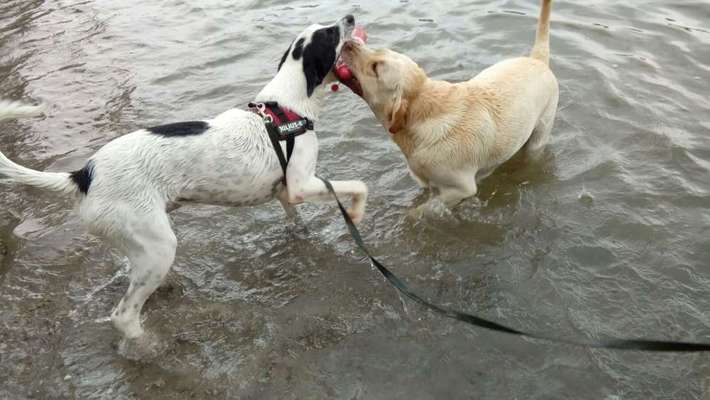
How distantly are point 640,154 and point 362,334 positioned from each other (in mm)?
3488

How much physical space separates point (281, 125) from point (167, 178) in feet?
2.86

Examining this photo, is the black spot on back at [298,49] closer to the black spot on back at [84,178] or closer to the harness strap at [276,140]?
the harness strap at [276,140]

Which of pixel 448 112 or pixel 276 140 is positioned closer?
pixel 276 140

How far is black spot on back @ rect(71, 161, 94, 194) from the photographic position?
10.5 ft

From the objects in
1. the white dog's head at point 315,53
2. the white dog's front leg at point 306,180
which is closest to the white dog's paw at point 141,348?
the white dog's front leg at point 306,180

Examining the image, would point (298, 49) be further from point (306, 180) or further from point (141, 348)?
point (141, 348)

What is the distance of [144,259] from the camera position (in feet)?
10.8

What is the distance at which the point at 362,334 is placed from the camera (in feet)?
11.9

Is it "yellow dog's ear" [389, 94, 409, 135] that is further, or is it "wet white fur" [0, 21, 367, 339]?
"yellow dog's ear" [389, 94, 409, 135]

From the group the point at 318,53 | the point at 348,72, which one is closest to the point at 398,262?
the point at 348,72

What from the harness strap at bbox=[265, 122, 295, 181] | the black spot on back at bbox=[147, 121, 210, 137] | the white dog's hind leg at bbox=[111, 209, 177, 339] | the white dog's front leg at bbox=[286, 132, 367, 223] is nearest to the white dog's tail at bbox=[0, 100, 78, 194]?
the white dog's hind leg at bbox=[111, 209, 177, 339]

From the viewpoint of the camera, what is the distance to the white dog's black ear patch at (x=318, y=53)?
383 cm

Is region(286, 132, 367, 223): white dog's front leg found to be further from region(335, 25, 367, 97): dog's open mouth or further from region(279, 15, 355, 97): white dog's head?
region(335, 25, 367, 97): dog's open mouth

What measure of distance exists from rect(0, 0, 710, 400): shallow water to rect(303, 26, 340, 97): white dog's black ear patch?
145 cm
